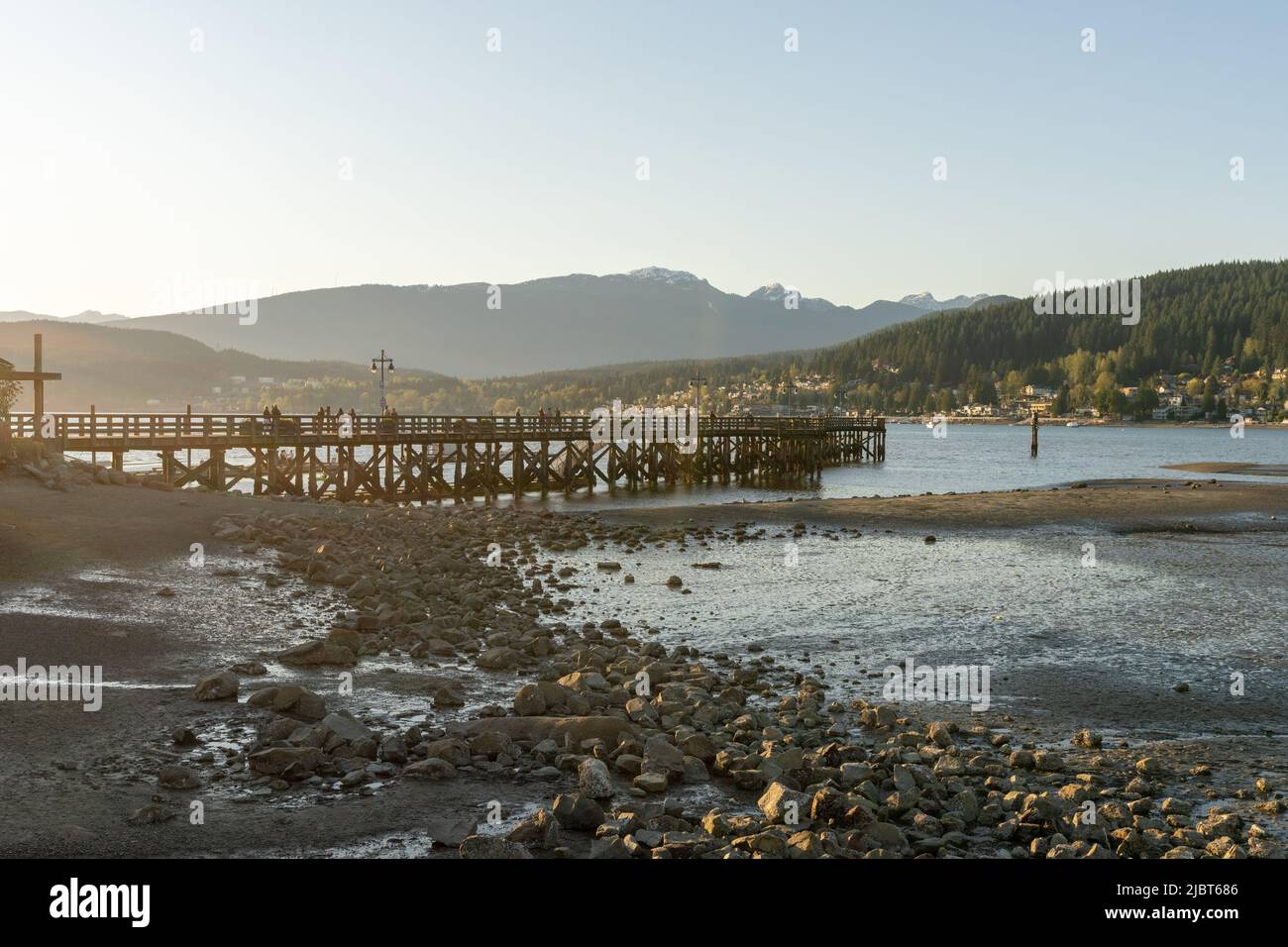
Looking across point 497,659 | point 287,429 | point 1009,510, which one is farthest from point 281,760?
point 287,429

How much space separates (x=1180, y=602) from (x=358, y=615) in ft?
57.8

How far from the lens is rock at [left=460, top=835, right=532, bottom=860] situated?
755 centimetres

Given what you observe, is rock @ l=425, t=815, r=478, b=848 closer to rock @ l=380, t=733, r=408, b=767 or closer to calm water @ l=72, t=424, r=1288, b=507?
rock @ l=380, t=733, r=408, b=767

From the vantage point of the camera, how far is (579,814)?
8.70 meters

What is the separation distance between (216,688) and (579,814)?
5.74 meters

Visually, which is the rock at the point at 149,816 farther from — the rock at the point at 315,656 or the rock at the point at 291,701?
the rock at the point at 315,656

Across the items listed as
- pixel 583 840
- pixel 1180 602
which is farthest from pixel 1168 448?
pixel 583 840

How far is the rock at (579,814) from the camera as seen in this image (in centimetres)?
870

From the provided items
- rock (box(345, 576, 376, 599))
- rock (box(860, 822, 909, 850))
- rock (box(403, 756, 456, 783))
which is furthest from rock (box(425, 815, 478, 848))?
rock (box(345, 576, 376, 599))

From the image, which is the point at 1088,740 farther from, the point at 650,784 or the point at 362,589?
the point at 362,589

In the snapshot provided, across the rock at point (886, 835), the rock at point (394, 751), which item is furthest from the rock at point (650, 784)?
the rock at point (394, 751)

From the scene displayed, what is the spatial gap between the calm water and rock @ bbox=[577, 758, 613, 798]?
41699mm

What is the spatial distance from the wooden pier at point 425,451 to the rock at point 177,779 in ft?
93.3
